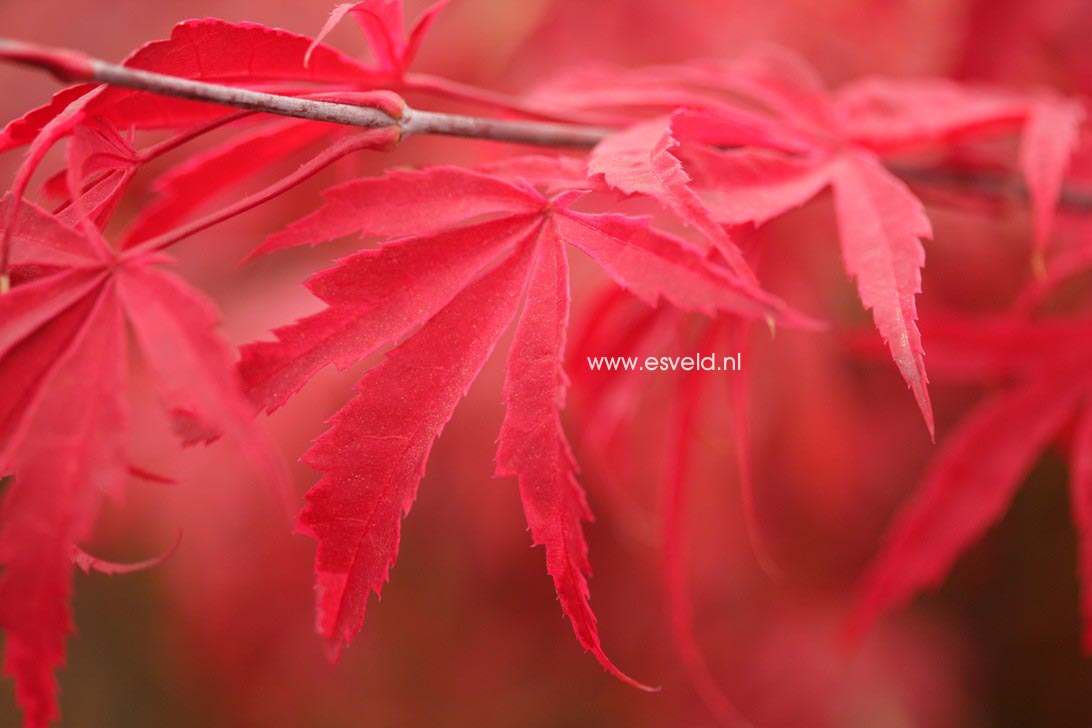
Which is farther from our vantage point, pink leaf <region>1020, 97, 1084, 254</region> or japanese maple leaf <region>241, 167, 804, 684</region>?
pink leaf <region>1020, 97, 1084, 254</region>

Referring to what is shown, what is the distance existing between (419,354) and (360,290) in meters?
0.04

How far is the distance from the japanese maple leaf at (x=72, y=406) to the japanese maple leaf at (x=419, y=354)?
Result: 53mm

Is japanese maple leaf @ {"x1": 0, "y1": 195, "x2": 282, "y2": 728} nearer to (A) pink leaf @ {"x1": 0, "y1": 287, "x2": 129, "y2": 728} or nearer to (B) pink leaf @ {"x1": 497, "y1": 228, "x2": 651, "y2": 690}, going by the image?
(A) pink leaf @ {"x1": 0, "y1": 287, "x2": 129, "y2": 728}

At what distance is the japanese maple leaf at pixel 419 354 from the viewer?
0.39m

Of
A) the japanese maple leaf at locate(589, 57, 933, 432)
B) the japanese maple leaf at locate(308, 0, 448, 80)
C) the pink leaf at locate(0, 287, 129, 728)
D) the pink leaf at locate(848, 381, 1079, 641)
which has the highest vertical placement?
the japanese maple leaf at locate(308, 0, 448, 80)

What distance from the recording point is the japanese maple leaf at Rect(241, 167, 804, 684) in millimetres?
386

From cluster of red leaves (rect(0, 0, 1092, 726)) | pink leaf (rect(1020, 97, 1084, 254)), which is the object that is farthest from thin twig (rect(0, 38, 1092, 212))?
pink leaf (rect(1020, 97, 1084, 254))

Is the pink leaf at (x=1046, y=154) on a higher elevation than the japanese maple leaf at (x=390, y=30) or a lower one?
lower

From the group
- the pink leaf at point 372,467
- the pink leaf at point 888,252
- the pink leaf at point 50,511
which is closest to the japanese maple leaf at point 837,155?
the pink leaf at point 888,252

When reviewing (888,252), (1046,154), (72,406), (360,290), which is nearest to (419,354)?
(360,290)

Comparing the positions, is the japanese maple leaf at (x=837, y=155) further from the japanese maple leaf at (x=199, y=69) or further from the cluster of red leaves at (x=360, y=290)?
the japanese maple leaf at (x=199, y=69)

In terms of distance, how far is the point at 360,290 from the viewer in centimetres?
40

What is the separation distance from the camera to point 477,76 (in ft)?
3.66

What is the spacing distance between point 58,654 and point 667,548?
41cm
